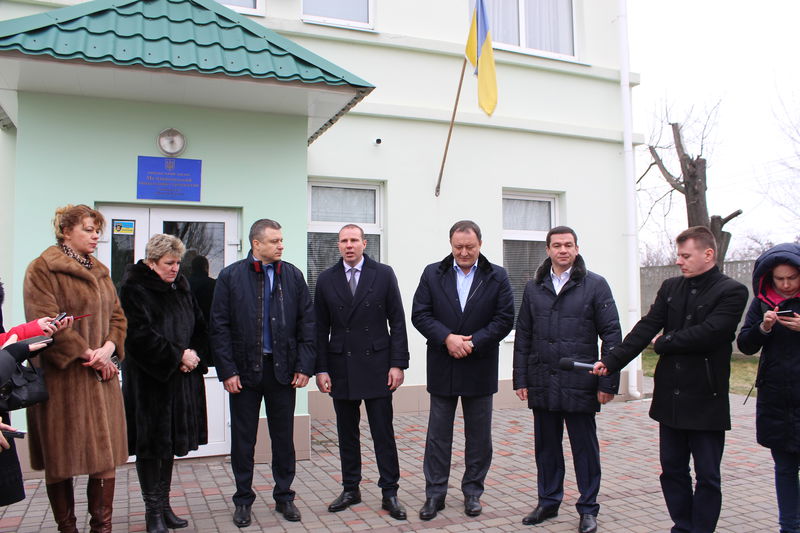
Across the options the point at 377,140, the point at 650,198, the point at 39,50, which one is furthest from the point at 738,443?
the point at 650,198

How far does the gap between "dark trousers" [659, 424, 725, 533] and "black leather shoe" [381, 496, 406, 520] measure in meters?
1.71

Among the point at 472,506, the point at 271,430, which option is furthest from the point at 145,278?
the point at 472,506

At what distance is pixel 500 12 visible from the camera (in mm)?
9188

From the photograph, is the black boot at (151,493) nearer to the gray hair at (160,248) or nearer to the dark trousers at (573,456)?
the gray hair at (160,248)

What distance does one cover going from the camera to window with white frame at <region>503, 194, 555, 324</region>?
8844 mm

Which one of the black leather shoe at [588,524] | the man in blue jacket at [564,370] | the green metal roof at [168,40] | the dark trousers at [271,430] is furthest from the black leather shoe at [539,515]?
the green metal roof at [168,40]

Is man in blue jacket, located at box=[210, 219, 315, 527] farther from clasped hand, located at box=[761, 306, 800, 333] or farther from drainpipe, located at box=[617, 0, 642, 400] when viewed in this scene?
drainpipe, located at box=[617, 0, 642, 400]

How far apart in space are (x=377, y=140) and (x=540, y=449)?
14.9 feet

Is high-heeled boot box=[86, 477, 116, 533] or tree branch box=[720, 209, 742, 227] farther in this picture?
tree branch box=[720, 209, 742, 227]

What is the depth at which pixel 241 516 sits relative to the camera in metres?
4.34

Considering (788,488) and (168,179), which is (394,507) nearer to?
(788,488)

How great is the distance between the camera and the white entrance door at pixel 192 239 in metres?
5.78

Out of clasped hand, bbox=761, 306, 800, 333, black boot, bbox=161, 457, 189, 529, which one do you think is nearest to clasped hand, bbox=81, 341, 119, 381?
black boot, bbox=161, 457, 189, 529

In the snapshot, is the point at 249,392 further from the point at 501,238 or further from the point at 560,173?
the point at 560,173
